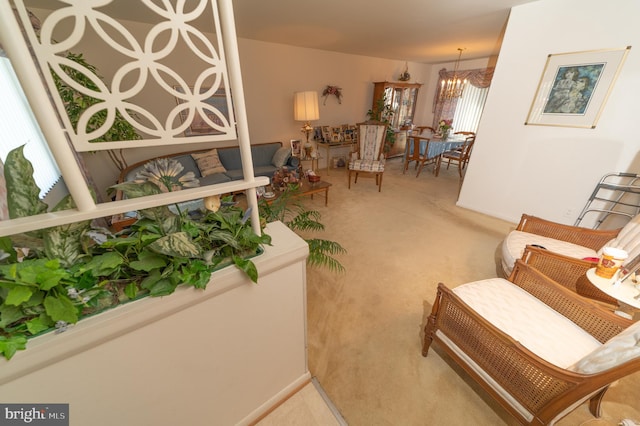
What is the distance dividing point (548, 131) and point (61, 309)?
3.82 m

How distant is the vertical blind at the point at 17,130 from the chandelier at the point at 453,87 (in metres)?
7.14

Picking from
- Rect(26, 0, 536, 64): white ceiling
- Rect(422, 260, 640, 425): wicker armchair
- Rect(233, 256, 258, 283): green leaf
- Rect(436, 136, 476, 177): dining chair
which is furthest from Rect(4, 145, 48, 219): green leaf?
Rect(436, 136, 476, 177): dining chair

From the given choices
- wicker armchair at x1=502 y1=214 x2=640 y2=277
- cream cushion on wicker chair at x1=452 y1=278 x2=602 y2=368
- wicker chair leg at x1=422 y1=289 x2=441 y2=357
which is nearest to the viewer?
→ cream cushion on wicker chair at x1=452 y1=278 x2=602 y2=368

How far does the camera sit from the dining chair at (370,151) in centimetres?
378

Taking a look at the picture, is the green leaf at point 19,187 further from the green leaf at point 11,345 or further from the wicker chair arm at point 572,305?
the wicker chair arm at point 572,305

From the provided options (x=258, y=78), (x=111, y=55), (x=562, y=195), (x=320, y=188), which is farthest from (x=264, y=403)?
(x=258, y=78)

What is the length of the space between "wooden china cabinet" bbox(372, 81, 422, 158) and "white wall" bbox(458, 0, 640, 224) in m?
2.89

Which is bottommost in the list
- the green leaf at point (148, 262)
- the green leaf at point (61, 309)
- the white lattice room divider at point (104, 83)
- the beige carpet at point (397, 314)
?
the beige carpet at point (397, 314)

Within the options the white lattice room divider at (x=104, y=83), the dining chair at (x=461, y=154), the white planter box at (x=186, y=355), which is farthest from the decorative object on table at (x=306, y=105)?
the white lattice room divider at (x=104, y=83)

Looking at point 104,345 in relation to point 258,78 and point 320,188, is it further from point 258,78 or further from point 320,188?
point 258,78

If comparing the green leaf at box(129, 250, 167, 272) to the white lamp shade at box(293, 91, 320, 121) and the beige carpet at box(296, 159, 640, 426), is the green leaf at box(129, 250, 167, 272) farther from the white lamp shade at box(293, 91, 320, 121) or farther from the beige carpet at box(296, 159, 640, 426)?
the white lamp shade at box(293, 91, 320, 121)

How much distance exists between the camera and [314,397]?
48.6 inches

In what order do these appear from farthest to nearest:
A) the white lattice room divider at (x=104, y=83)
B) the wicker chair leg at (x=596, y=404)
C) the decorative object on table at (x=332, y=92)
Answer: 1. the decorative object on table at (x=332, y=92)
2. the wicker chair leg at (x=596, y=404)
3. the white lattice room divider at (x=104, y=83)

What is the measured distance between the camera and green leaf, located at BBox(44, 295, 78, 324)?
1.90 ft
